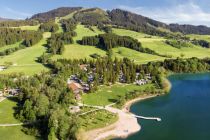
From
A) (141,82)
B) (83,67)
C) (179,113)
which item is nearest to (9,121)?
(179,113)

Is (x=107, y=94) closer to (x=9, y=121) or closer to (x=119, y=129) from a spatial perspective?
(x=119, y=129)

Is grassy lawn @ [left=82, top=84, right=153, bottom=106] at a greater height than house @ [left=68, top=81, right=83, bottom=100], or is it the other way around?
house @ [left=68, top=81, right=83, bottom=100]

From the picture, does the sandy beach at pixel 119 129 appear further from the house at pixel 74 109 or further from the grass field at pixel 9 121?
the grass field at pixel 9 121

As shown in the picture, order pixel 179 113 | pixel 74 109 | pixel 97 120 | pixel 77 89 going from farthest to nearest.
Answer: pixel 77 89 → pixel 179 113 → pixel 74 109 → pixel 97 120

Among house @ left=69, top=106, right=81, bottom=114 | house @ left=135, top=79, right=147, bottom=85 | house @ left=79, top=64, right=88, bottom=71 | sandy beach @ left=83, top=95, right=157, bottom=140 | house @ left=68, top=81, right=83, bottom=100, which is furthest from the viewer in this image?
house @ left=79, top=64, right=88, bottom=71

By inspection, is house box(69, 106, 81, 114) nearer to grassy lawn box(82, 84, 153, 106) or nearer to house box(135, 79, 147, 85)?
grassy lawn box(82, 84, 153, 106)

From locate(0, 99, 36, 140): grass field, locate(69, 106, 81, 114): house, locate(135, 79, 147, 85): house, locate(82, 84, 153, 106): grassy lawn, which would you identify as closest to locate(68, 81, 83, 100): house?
locate(82, 84, 153, 106): grassy lawn
